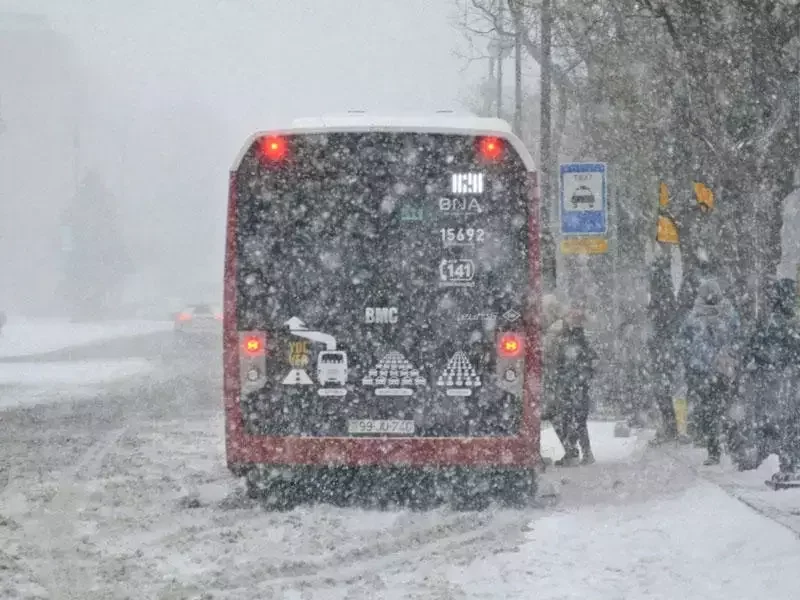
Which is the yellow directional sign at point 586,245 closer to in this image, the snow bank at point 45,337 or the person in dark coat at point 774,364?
the person in dark coat at point 774,364

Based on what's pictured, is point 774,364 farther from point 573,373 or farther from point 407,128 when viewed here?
point 407,128

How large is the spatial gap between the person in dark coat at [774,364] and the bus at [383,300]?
2180 millimetres

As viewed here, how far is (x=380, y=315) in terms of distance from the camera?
11.0 meters

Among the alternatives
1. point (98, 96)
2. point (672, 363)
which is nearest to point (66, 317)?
point (98, 96)

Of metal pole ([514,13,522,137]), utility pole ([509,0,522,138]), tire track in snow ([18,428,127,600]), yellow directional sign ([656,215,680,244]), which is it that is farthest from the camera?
metal pole ([514,13,522,137])

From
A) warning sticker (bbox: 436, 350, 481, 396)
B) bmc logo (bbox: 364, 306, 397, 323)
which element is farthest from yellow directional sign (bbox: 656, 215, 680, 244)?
bmc logo (bbox: 364, 306, 397, 323)

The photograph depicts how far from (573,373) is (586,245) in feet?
11.8

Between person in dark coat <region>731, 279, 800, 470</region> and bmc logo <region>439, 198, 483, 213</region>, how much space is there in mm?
2671

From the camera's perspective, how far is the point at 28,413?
838 inches

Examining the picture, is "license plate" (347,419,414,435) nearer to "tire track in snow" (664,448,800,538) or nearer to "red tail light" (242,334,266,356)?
"red tail light" (242,334,266,356)

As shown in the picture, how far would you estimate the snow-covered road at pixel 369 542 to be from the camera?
789cm

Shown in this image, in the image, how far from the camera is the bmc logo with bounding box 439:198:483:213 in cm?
1105

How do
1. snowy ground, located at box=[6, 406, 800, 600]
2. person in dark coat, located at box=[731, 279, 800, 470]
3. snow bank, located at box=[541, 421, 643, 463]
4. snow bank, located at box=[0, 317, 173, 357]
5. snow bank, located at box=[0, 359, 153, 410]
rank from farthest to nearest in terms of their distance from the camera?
snow bank, located at box=[0, 317, 173, 357]
snow bank, located at box=[0, 359, 153, 410]
snow bank, located at box=[541, 421, 643, 463]
person in dark coat, located at box=[731, 279, 800, 470]
snowy ground, located at box=[6, 406, 800, 600]

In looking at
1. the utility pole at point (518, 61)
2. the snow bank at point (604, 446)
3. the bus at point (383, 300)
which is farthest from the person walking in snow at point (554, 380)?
the utility pole at point (518, 61)
